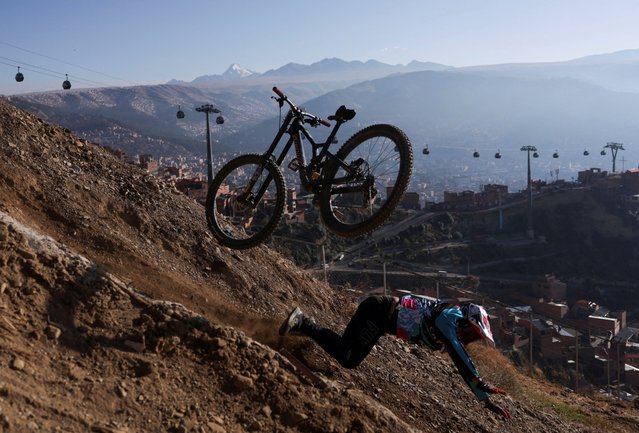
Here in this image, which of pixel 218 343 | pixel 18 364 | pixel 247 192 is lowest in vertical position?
pixel 218 343

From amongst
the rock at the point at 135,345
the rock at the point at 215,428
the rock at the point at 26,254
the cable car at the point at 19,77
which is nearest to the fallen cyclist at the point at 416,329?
the rock at the point at 135,345

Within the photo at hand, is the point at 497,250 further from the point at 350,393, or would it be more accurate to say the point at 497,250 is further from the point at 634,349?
the point at 350,393

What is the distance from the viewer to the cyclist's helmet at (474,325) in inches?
246

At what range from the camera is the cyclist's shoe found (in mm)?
7074

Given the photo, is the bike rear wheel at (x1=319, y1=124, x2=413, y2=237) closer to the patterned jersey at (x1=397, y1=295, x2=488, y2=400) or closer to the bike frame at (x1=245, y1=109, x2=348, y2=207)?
the bike frame at (x1=245, y1=109, x2=348, y2=207)

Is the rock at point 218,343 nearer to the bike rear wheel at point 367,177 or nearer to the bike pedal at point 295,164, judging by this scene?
the bike rear wheel at point 367,177

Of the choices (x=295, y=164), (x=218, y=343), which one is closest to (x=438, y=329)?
(x=218, y=343)

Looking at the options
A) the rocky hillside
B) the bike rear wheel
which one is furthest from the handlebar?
the rocky hillside

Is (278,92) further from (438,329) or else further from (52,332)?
(52,332)

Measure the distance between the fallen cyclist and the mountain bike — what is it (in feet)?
3.60

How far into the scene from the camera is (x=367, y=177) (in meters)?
7.33

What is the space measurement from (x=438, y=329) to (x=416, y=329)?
0.91 feet

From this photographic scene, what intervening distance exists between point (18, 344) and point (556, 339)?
112 feet

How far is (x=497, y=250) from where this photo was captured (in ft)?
176
